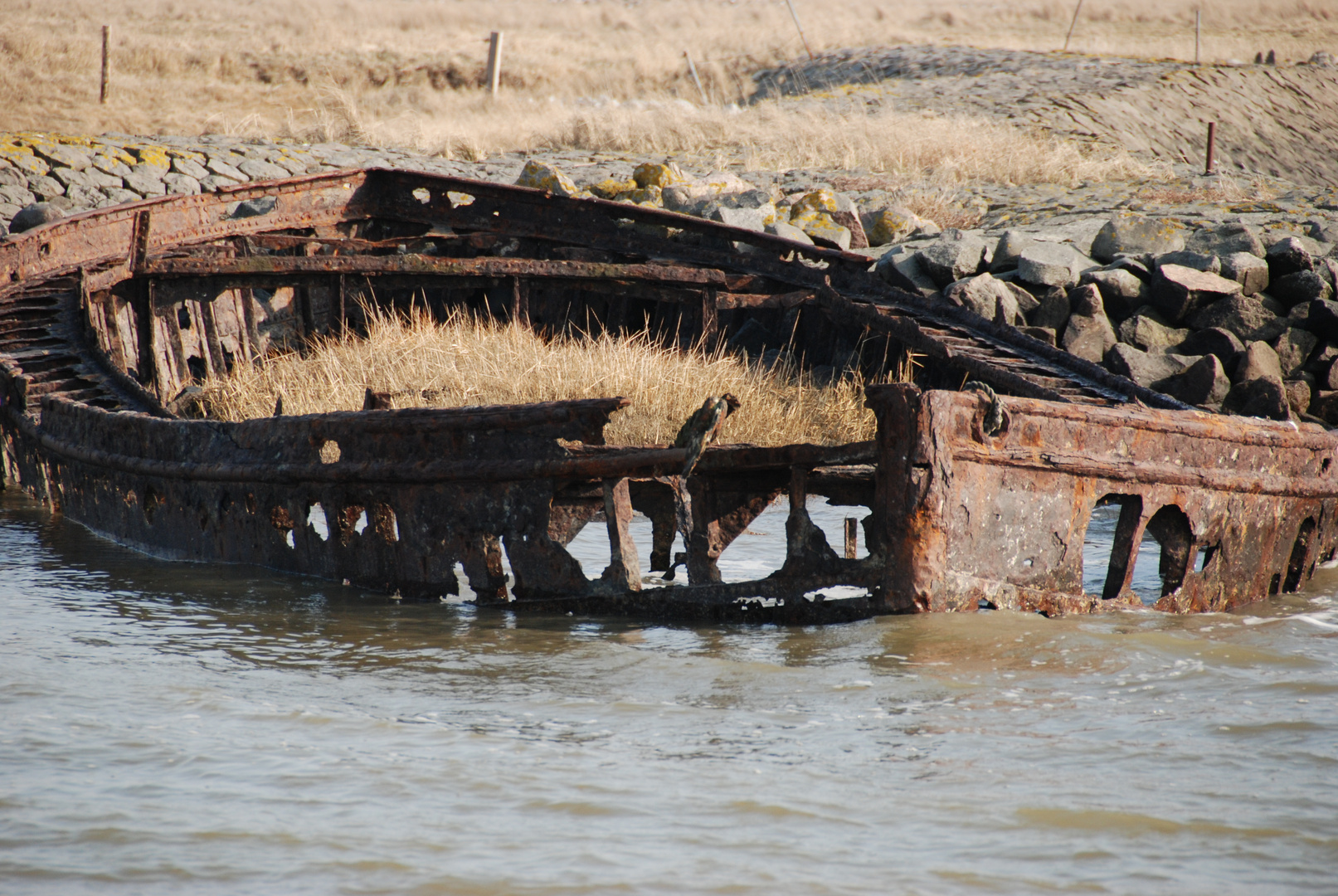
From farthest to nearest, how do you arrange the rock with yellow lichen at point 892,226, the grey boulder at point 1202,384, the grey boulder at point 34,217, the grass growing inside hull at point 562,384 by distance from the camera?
the rock with yellow lichen at point 892,226 < the grey boulder at point 34,217 < the grey boulder at point 1202,384 < the grass growing inside hull at point 562,384

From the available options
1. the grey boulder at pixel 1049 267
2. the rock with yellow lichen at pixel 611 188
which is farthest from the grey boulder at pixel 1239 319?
the rock with yellow lichen at pixel 611 188

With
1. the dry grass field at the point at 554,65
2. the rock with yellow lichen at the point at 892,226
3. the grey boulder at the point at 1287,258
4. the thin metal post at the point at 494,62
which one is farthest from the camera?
the thin metal post at the point at 494,62

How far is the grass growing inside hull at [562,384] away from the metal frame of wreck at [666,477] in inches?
23.7

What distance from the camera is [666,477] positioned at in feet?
17.5

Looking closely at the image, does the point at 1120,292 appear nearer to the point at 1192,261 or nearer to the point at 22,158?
the point at 1192,261

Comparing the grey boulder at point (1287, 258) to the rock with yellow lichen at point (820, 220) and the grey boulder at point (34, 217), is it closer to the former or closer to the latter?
the rock with yellow lichen at point (820, 220)

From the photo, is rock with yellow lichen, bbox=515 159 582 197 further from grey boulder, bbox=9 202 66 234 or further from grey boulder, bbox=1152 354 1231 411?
grey boulder, bbox=1152 354 1231 411

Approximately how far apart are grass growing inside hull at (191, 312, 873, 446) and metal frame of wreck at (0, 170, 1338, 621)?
602 mm

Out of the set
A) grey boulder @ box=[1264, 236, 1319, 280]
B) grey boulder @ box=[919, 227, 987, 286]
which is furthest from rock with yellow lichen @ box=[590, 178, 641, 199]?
grey boulder @ box=[1264, 236, 1319, 280]

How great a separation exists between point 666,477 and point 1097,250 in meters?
10.0

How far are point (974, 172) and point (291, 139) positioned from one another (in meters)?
13.5

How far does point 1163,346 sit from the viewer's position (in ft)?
38.7

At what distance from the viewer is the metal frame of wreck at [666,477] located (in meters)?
5.13

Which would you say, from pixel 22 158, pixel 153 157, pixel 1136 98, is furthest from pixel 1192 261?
pixel 1136 98
